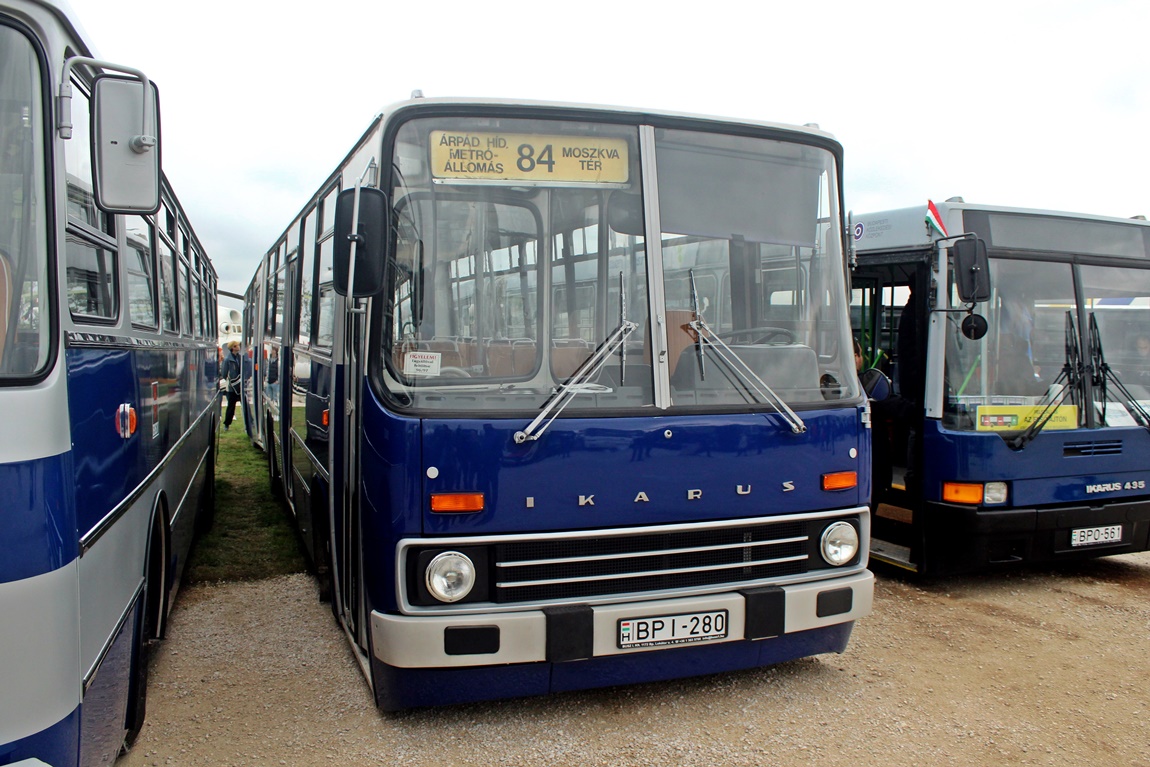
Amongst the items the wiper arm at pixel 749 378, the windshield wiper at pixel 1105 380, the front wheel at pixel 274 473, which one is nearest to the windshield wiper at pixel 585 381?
the wiper arm at pixel 749 378

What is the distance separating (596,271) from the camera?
409 centimetres

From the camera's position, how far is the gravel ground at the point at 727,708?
387cm

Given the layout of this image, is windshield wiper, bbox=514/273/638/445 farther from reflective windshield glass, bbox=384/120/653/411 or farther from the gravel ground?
the gravel ground

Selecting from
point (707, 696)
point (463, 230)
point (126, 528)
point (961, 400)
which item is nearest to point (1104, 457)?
point (961, 400)

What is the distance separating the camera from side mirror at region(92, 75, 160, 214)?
261 cm

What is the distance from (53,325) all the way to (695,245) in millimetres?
2681

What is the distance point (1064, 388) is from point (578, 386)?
4375 mm

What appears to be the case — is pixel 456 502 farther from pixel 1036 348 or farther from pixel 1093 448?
pixel 1093 448

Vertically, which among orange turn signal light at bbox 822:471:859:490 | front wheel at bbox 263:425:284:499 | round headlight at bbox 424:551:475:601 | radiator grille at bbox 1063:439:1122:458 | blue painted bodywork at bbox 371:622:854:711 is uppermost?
orange turn signal light at bbox 822:471:859:490

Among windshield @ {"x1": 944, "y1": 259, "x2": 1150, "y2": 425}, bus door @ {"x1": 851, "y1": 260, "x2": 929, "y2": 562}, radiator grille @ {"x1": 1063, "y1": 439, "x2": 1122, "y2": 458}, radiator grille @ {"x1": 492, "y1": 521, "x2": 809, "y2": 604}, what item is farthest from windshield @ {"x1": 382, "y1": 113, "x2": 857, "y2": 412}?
radiator grille @ {"x1": 1063, "y1": 439, "x2": 1122, "y2": 458}

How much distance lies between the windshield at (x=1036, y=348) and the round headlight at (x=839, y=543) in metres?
2.28

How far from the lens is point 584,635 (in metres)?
3.83

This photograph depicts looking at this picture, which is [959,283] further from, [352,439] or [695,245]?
[352,439]

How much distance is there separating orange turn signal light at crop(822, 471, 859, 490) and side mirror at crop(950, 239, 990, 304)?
6.51 ft
